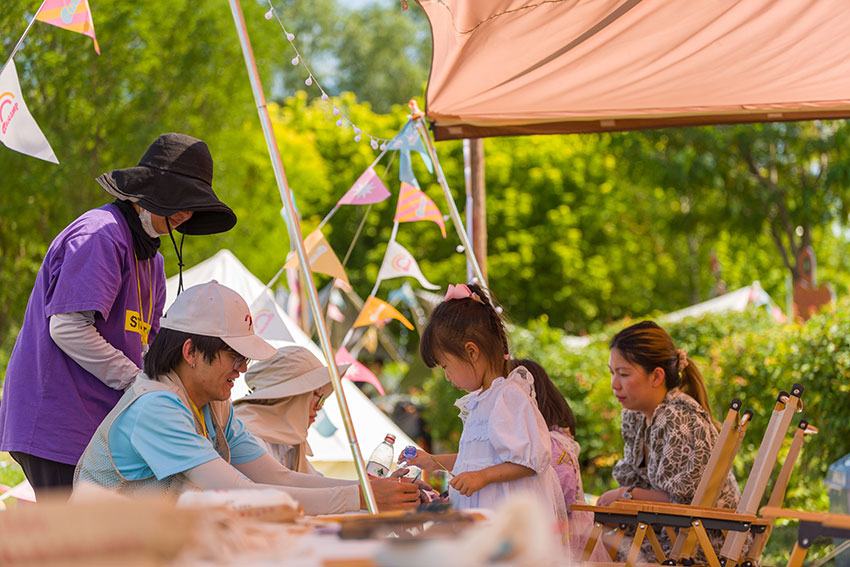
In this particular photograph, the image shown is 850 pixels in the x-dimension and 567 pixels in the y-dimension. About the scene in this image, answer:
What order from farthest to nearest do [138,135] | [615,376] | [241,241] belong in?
[241,241], [138,135], [615,376]

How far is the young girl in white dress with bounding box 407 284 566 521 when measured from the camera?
290 cm

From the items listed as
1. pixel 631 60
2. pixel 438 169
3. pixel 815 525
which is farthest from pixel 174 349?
pixel 438 169

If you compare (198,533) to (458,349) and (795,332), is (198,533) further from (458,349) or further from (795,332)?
(795,332)

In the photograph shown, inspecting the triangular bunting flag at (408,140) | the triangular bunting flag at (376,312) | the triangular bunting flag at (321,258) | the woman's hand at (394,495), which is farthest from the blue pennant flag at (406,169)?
the woman's hand at (394,495)

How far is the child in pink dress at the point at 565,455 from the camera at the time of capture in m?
3.78

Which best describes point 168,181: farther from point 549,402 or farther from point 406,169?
point 406,169

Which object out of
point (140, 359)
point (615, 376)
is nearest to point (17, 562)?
point (140, 359)

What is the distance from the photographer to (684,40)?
3809 mm

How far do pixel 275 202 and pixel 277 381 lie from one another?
48.9 ft

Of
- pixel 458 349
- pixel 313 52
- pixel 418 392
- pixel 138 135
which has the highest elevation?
pixel 313 52

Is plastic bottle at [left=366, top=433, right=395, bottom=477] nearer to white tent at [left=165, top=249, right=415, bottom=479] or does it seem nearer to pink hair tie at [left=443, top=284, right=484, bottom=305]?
pink hair tie at [left=443, top=284, right=484, bottom=305]

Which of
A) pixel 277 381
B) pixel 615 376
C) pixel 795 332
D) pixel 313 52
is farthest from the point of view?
pixel 313 52

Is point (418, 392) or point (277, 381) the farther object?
point (418, 392)

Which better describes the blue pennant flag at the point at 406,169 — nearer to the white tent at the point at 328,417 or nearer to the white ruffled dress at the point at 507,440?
the white tent at the point at 328,417
